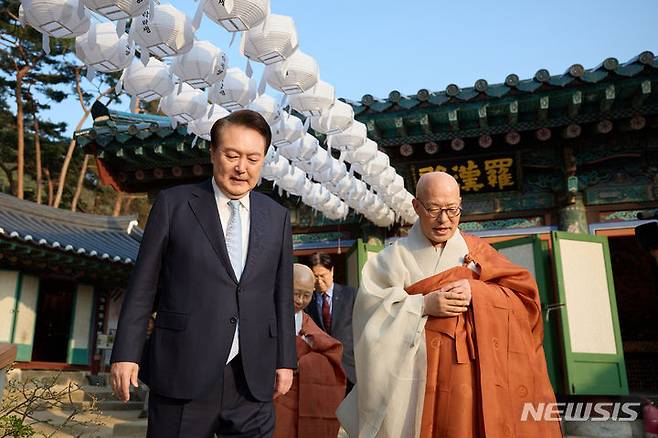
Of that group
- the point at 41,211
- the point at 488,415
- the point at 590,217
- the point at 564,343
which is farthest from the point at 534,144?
the point at 41,211

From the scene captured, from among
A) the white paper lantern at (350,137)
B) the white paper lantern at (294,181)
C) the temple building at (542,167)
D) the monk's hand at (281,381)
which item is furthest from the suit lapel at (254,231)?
the temple building at (542,167)

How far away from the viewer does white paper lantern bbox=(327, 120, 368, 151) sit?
5.30 m

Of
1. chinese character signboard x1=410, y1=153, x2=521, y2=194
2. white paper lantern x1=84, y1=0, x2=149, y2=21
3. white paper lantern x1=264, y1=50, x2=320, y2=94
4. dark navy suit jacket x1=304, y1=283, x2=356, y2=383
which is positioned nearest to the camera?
white paper lantern x1=84, y1=0, x2=149, y2=21

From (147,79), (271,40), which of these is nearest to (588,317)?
(271,40)

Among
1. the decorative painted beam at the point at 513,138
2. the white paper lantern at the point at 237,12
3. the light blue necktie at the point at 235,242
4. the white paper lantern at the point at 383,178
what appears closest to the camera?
the light blue necktie at the point at 235,242

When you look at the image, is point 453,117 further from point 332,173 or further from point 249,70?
point 249,70

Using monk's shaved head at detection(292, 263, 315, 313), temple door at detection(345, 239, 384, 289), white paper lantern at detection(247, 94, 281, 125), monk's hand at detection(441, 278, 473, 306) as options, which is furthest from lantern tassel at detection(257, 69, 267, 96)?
temple door at detection(345, 239, 384, 289)

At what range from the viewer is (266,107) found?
15.6 feet

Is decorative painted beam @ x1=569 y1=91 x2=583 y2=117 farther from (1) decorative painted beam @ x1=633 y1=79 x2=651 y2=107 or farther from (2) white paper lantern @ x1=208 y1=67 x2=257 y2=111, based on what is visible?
(2) white paper lantern @ x1=208 y1=67 x2=257 y2=111

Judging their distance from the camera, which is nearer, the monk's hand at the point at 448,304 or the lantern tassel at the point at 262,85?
the monk's hand at the point at 448,304

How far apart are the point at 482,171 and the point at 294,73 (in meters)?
4.61

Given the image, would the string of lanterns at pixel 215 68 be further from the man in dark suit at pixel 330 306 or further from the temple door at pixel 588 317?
the temple door at pixel 588 317

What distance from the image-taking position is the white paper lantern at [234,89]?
4.46m

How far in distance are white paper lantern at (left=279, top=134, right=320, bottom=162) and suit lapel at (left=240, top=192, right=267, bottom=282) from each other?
311 cm
